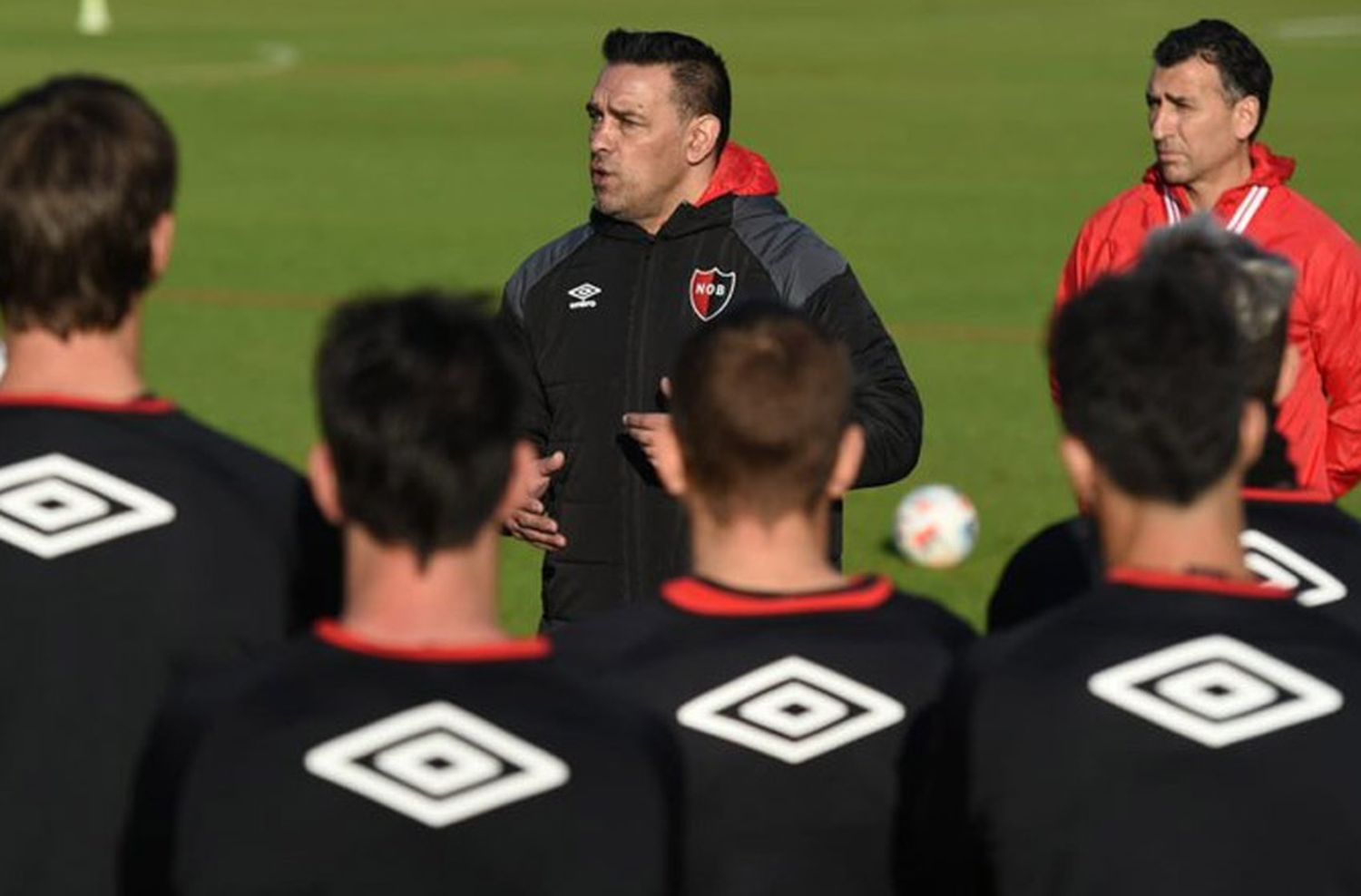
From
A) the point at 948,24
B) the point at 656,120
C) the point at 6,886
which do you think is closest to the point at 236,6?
the point at 948,24

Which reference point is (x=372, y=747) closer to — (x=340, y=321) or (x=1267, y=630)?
(x=340, y=321)

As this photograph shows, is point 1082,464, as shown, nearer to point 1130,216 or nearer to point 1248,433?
point 1248,433

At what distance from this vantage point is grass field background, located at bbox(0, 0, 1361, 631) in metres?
18.9

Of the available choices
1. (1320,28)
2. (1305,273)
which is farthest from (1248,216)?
(1320,28)

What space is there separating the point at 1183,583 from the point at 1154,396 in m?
0.30

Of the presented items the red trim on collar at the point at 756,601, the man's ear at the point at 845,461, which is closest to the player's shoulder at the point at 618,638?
the red trim on collar at the point at 756,601

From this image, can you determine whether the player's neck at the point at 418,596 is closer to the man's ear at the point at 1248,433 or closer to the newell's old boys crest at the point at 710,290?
the man's ear at the point at 1248,433

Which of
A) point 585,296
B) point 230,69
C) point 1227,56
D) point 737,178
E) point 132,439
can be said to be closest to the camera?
point 132,439

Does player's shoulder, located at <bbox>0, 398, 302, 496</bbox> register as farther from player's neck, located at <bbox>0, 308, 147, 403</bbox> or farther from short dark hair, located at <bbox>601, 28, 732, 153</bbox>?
short dark hair, located at <bbox>601, 28, 732, 153</bbox>

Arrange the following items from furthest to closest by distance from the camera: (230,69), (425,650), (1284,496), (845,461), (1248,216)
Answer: (230,69), (1248,216), (1284,496), (845,461), (425,650)

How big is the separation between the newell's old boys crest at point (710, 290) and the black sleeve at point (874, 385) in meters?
0.26

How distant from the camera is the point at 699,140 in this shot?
853 centimetres

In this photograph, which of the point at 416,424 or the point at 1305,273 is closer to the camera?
the point at 416,424

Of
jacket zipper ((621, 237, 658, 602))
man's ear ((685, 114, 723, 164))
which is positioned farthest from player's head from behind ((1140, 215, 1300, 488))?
man's ear ((685, 114, 723, 164))
